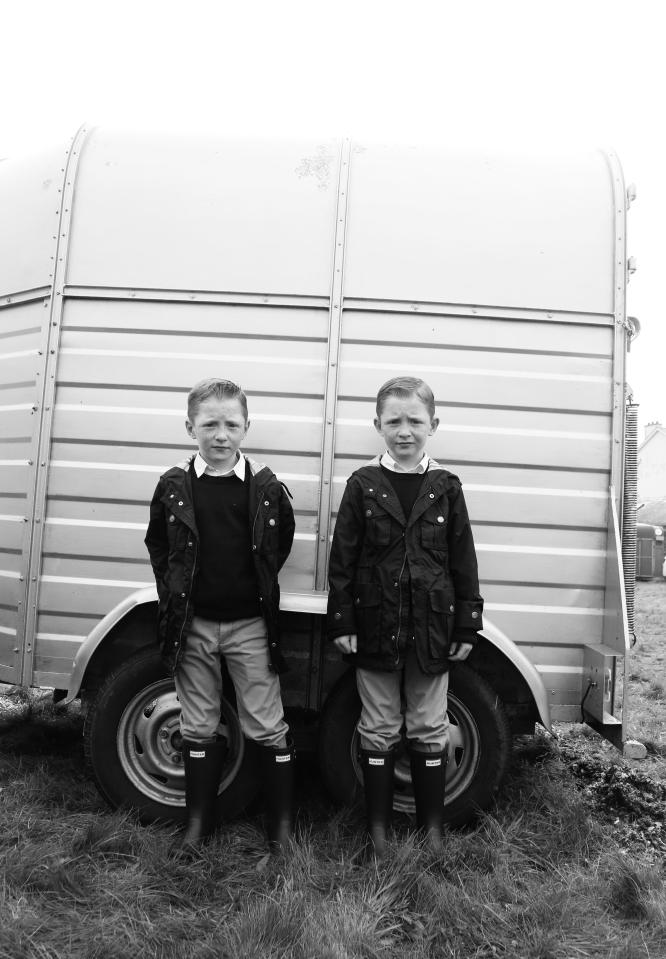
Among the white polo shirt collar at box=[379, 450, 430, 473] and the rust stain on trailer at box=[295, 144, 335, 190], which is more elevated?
the rust stain on trailer at box=[295, 144, 335, 190]

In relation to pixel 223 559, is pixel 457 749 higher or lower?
lower

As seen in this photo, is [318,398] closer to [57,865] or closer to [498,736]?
[498,736]

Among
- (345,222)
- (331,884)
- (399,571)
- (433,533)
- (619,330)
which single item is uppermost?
(345,222)

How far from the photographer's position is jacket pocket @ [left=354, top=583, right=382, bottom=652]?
9.14 ft

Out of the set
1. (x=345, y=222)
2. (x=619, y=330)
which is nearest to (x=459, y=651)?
(x=619, y=330)

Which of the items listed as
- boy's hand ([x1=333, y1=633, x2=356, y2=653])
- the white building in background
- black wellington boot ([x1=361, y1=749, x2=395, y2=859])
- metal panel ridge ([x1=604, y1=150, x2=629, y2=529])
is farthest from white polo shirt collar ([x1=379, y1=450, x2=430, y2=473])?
the white building in background

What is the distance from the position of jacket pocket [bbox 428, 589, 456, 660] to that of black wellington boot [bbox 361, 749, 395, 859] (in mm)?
490

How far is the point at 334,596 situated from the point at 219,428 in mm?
831

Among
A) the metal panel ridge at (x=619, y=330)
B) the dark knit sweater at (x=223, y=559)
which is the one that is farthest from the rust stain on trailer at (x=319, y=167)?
the dark knit sweater at (x=223, y=559)

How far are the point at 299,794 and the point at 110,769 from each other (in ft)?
3.08

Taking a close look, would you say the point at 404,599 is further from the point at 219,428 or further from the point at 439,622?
the point at 219,428

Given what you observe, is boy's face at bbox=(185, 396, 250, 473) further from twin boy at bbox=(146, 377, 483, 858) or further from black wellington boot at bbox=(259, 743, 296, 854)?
black wellington boot at bbox=(259, 743, 296, 854)

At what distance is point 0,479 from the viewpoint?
3.41 metres

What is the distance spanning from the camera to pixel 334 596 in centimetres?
282
